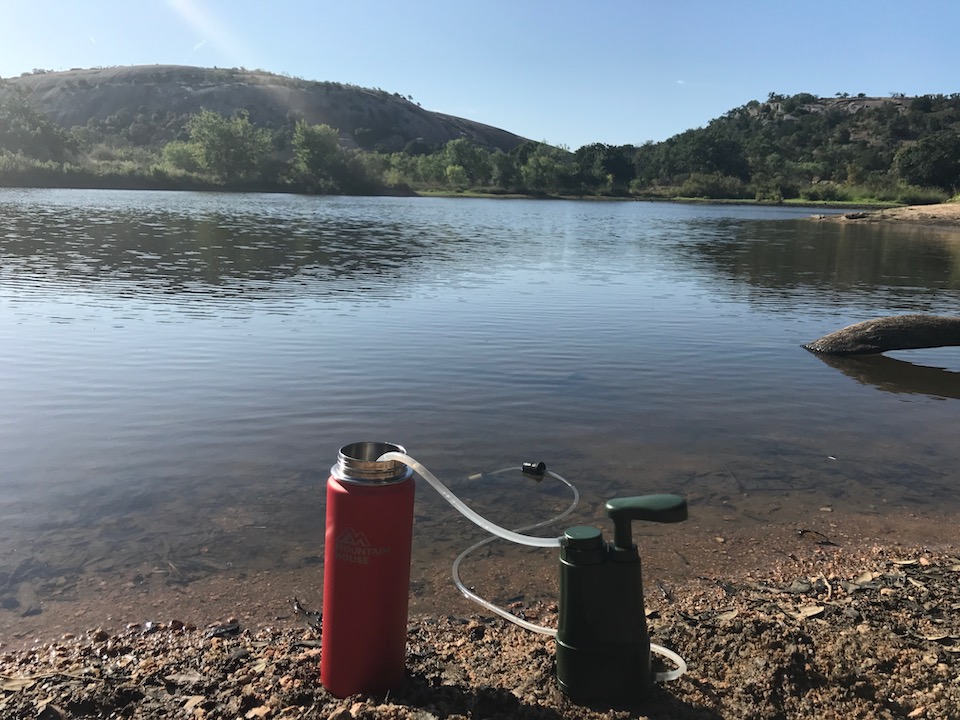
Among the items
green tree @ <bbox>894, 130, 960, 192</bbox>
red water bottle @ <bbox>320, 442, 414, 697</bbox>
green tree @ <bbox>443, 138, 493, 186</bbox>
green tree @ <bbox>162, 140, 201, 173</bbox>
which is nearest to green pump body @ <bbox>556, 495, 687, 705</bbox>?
red water bottle @ <bbox>320, 442, 414, 697</bbox>

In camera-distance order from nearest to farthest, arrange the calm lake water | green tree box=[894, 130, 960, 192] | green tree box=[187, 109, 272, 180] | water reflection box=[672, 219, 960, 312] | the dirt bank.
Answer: the calm lake water → water reflection box=[672, 219, 960, 312] → the dirt bank → green tree box=[187, 109, 272, 180] → green tree box=[894, 130, 960, 192]

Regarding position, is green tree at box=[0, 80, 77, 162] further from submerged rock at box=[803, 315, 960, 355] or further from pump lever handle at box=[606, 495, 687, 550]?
pump lever handle at box=[606, 495, 687, 550]

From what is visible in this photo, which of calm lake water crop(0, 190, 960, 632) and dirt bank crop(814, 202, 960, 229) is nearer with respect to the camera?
calm lake water crop(0, 190, 960, 632)

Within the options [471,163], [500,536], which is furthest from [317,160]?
[500,536]

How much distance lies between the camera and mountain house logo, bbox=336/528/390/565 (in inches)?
132

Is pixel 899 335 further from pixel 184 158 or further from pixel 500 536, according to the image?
pixel 184 158

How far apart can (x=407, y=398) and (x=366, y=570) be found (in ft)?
21.9

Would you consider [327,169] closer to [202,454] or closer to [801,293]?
[801,293]

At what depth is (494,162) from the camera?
153m

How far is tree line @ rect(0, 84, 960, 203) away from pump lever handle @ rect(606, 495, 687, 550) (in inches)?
4416

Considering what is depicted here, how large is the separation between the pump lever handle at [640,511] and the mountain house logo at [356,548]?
1.03 metres

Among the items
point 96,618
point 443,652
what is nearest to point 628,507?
point 443,652

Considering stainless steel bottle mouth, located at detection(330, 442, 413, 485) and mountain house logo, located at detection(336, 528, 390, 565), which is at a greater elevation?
stainless steel bottle mouth, located at detection(330, 442, 413, 485)

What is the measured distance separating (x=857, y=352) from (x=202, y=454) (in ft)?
38.7
